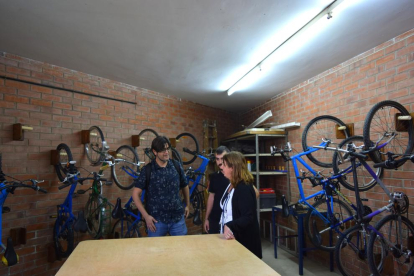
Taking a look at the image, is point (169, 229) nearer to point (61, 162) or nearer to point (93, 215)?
point (93, 215)

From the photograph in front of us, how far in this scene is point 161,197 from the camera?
2.29 m

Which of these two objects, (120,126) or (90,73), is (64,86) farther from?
(120,126)

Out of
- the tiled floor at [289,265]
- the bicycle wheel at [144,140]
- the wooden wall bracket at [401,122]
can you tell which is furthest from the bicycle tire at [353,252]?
the bicycle wheel at [144,140]

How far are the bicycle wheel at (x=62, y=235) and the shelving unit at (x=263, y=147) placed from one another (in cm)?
287

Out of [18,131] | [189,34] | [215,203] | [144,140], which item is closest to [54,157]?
[18,131]

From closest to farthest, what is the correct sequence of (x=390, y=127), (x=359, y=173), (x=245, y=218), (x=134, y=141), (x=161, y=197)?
(x=245, y=218) < (x=161, y=197) < (x=390, y=127) < (x=359, y=173) < (x=134, y=141)

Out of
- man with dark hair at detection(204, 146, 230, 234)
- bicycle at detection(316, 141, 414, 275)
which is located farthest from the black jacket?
bicycle at detection(316, 141, 414, 275)

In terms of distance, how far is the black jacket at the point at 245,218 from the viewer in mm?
1685

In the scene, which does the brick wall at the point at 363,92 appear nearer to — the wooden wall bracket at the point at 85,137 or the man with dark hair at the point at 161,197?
the man with dark hair at the point at 161,197

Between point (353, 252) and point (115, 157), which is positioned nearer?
point (353, 252)

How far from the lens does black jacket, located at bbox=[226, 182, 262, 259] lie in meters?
1.68

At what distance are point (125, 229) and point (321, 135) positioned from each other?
10.9 ft

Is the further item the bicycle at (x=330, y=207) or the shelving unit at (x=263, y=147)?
the shelving unit at (x=263, y=147)

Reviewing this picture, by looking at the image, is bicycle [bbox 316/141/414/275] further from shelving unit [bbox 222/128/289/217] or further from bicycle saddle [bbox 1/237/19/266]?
bicycle saddle [bbox 1/237/19/266]
